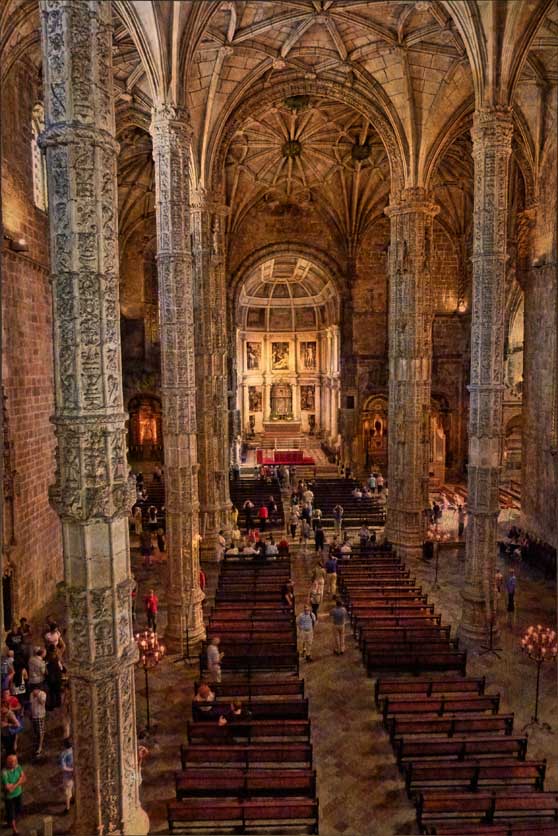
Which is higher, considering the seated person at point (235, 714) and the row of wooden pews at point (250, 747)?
the seated person at point (235, 714)

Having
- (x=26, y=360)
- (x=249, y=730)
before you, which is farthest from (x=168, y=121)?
(x=249, y=730)

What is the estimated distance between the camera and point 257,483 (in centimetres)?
2892

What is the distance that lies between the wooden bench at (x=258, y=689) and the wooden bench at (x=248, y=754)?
167 centimetres

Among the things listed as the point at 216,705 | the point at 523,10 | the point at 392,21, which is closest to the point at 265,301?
the point at 392,21

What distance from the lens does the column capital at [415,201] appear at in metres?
20.3

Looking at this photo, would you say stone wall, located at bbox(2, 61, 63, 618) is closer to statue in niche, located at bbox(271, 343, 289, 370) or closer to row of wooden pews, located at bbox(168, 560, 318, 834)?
row of wooden pews, located at bbox(168, 560, 318, 834)

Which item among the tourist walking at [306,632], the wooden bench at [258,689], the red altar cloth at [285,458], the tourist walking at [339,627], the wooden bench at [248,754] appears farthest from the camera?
the red altar cloth at [285,458]

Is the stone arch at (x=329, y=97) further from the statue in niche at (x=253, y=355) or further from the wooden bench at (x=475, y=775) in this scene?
the statue in niche at (x=253, y=355)

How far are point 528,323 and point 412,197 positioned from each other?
648 centimetres

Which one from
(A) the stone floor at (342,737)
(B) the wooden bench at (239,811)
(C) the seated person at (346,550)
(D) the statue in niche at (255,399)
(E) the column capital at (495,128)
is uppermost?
(E) the column capital at (495,128)

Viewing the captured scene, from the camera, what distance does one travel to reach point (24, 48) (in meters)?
14.5

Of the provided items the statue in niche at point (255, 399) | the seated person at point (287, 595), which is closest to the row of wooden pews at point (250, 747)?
the seated person at point (287, 595)

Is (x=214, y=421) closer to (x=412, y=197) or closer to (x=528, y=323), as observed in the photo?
(x=412, y=197)

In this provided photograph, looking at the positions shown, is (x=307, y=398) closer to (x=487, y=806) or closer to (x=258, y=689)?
(x=258, y=689)
